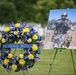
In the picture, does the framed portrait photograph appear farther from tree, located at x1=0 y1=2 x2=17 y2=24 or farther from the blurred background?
tree, located at x1=0 y1=2 x2=17 y2=24

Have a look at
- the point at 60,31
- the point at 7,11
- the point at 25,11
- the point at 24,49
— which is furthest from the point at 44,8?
the point at 24,49

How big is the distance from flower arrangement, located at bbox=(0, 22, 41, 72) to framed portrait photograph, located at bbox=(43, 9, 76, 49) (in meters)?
0.99

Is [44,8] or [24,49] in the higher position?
[44,8]

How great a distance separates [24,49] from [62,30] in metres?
1.34

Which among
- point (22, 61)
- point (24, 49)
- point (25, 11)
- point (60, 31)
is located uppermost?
point (25, 11)

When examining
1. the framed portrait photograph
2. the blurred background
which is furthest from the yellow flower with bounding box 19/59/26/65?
the blurred background

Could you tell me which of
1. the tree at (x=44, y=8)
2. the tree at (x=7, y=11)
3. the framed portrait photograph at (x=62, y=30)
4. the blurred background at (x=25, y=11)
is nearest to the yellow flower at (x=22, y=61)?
the framed portrait photograph at (x=62, y=30)

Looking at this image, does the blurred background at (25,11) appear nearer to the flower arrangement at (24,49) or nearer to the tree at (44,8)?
the tree at (44,8)

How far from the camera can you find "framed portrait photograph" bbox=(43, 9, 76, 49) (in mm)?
8312

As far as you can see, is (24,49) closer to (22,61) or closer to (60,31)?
(22,61)

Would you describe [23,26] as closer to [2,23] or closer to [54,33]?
[54,33]

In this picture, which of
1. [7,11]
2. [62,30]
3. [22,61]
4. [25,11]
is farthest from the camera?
[25,11]

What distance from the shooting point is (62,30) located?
8.46 meters

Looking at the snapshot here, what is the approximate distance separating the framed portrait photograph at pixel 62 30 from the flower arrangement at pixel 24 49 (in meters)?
0.99
